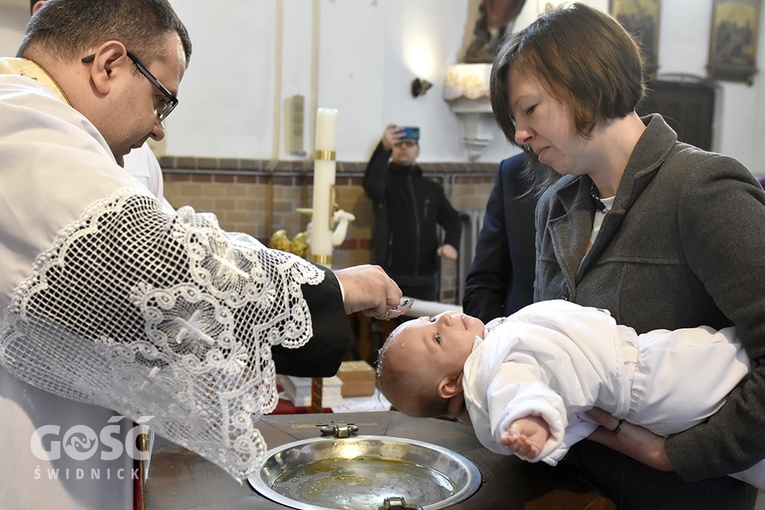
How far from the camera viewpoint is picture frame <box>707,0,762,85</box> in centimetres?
945

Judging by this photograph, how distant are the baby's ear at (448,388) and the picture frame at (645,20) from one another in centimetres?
754

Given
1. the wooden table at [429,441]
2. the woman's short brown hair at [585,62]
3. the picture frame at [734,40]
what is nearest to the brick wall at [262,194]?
the wooden table at [429,441]

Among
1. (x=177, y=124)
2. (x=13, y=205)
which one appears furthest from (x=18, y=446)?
(x=177, y=124)

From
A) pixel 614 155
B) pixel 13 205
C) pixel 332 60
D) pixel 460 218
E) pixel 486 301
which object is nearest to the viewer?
pixel 13 205

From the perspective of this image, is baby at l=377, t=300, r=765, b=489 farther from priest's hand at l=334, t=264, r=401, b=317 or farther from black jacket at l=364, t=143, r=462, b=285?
black jacket at l=364, t=143, r=462, b=285

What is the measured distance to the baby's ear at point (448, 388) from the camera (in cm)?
201

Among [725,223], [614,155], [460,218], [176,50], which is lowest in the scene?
[460,218]

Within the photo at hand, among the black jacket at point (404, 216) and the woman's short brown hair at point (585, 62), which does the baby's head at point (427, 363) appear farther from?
the black jacket at point (404, 216)

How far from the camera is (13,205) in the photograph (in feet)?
4.42

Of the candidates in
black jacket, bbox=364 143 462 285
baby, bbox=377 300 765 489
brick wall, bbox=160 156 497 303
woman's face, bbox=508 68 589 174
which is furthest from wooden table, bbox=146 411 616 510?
black jacket, bbox=364 143 462 285

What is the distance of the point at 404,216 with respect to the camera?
6.80 metres

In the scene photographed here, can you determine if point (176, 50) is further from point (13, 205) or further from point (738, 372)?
point (738, 372)

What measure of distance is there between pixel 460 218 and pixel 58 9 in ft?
19.1

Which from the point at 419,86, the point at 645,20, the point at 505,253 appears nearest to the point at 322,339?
the point at 505,253
